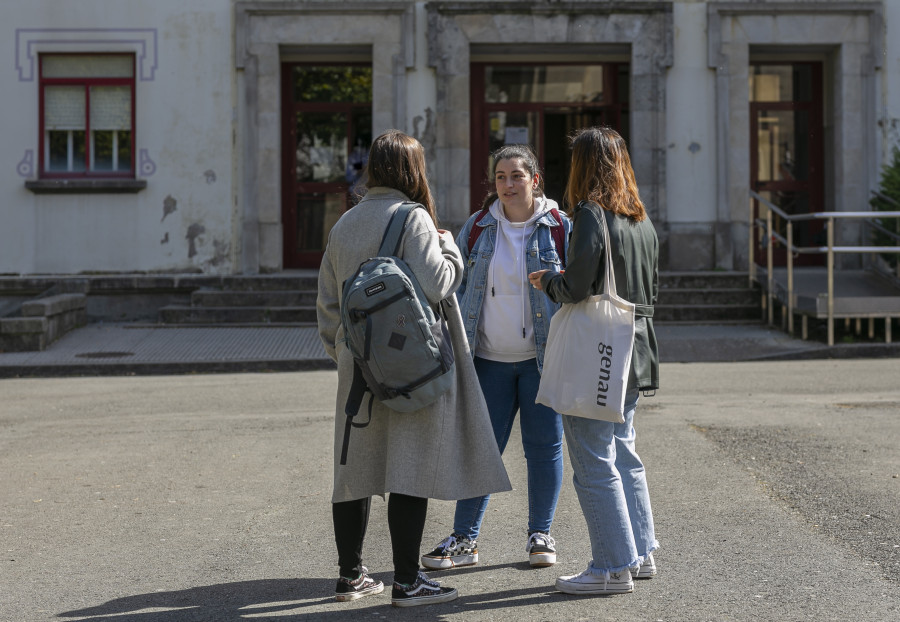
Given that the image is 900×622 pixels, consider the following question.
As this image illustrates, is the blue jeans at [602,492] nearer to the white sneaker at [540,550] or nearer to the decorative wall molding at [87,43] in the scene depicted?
the white sneaker at [540,550]

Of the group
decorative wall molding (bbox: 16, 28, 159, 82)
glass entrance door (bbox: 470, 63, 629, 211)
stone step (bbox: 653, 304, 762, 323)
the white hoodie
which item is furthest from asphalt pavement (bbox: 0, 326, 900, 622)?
glass entrance door (bbox: 470, 63, 629, 211)

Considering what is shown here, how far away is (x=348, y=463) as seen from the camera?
168 inches

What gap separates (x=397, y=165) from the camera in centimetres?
425

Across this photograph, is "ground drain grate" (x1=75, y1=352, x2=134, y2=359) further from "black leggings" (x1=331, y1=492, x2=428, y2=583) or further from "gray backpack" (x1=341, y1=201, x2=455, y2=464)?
"gray backpack" (x1=341, y1=201, x2=455, y2=464)

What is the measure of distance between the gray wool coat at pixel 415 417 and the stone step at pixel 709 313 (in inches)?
428

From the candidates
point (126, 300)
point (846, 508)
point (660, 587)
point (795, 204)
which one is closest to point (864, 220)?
point (795, 204)

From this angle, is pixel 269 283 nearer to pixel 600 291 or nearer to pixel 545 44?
pixel 545 44

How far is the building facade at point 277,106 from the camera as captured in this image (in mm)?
16453

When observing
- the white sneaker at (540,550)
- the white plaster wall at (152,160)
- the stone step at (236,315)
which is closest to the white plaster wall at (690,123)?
the stone step at (236,315)

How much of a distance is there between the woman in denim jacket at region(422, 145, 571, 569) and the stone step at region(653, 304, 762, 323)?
33.9 ft

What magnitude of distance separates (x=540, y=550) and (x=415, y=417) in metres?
0.94

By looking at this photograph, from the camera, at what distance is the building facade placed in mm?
16453

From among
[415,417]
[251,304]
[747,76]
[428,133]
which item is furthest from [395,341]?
[747,76]

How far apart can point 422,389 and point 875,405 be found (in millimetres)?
6003
